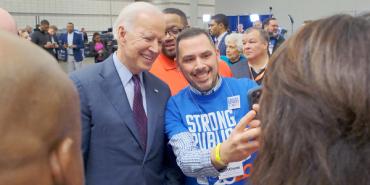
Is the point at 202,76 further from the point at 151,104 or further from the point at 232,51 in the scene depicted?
the point at 232,51

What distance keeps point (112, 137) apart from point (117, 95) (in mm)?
183

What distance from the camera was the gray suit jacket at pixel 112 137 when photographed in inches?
71.4

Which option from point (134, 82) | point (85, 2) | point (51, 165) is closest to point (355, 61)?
point (51, 165)

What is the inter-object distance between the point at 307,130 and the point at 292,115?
1.4 inches

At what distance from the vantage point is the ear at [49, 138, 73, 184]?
0.61 metres

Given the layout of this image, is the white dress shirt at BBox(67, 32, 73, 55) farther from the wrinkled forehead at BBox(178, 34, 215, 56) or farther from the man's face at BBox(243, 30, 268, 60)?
the wrinkled forehead at BBox(178, 34, 215, 56)

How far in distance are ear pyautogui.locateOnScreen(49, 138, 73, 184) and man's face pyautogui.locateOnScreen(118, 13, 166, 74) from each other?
1.37 metres

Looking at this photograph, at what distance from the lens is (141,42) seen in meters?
2.03

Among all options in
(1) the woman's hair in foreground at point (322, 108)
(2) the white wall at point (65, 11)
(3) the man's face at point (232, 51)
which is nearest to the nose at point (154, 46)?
(1) the woman's hair in foreground at point (322, 108)

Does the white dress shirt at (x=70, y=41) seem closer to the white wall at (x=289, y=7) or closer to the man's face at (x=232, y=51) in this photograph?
the white wall at (x=289, y=7)

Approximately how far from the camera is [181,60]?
204cm

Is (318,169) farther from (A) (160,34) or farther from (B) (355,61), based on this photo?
(A) (160,34)

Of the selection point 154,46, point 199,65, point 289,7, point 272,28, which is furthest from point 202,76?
point 289,7

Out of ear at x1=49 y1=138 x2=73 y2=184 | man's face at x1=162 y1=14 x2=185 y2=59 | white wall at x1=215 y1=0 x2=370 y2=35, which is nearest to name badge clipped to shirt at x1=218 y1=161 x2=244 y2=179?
man's face at x1=162 y1=14 x2=185 y2=59
